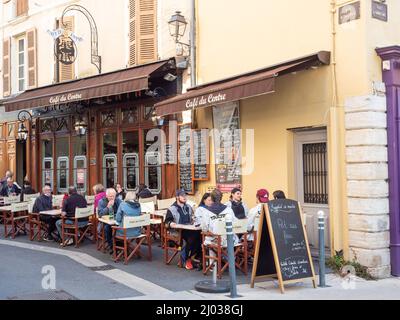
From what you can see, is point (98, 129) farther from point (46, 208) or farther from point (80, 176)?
point (46, 208)

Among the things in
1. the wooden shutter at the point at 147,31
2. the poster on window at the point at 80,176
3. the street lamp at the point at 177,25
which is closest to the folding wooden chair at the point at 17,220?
the poster on window at the point at 80,176

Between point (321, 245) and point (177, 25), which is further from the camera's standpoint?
point (177, 25)

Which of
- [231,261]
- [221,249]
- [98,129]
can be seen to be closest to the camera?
[231,261]

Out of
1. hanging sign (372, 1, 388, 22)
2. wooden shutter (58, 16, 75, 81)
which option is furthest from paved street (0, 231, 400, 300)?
wooden shutter (58, 16, 75, 81)

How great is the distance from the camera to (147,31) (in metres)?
12.8

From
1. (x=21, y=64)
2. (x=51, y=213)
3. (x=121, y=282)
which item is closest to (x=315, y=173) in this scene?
(x=121, y=282)

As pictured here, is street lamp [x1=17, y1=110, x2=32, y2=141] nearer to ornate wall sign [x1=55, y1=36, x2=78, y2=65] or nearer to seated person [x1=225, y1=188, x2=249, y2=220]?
ornate wall sign [x1=55, y1=36, x2=78, y2=65]

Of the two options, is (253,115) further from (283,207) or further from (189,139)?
(283,207)

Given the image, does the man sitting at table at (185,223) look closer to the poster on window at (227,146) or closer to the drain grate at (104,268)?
the drain grate at (104,268)

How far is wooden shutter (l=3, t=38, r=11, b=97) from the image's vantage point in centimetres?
1764

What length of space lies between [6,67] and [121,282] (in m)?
12.6

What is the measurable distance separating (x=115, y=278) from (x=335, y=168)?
155 inches

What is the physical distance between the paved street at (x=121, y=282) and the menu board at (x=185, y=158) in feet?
7.39

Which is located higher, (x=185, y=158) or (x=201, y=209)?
(x=185, y=158)
